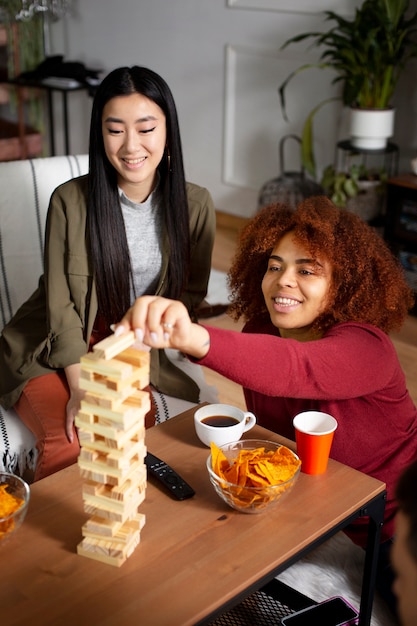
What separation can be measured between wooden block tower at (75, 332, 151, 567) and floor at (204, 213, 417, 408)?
1.08m

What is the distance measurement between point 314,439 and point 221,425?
0.20 meters

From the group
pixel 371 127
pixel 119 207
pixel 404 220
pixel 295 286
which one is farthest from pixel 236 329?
pixel 295 286

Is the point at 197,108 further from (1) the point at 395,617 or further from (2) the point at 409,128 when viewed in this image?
(1) the point at 395,617

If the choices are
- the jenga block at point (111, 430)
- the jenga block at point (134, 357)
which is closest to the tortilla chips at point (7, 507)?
the jenga block at point (111, 430)

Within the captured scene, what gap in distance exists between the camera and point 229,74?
14.5 feet

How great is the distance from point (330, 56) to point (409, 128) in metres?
0.53

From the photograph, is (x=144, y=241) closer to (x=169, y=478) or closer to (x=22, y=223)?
(x=22, y=223)

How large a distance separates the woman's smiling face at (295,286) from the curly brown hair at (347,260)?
0.06 feet

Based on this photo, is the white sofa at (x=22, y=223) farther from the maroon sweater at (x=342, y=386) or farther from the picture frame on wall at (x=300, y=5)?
the picture frame on wall at (x=300, y=5)

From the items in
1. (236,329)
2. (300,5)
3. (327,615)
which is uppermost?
(300,5)

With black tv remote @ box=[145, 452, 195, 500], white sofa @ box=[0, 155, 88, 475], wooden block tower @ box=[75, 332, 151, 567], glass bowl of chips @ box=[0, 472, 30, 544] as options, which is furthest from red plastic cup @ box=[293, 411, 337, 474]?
white sofa @ box=[0, 155, 88, 475]

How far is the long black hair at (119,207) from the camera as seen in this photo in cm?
188

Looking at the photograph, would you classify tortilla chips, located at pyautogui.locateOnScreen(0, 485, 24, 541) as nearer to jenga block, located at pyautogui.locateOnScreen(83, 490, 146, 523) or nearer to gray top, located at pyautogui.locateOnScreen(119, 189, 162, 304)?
jenga block, located at pyautogui.locateOnScreen(83, 490, 146, 523)

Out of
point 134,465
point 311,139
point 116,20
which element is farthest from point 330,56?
point 134,465
